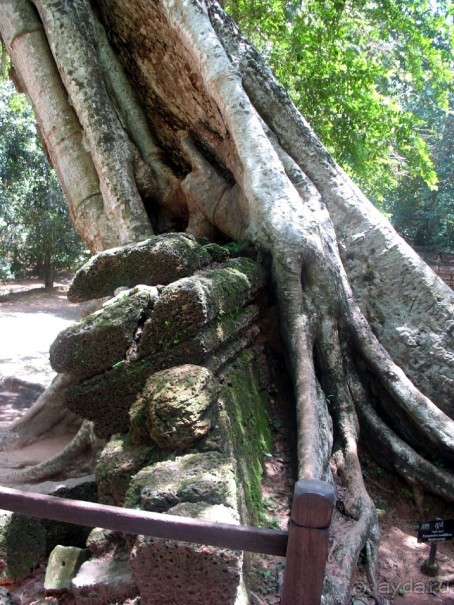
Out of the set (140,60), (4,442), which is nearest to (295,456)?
(4,442)

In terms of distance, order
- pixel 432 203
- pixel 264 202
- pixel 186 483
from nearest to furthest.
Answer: pixel 186 483
pixel 264 202
pixel 432 203

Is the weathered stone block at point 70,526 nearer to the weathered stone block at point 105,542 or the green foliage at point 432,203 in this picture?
the weathered stone block at point 105,542

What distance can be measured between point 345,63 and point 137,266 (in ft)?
21.3

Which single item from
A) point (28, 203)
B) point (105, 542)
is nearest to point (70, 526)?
point (105, 542)

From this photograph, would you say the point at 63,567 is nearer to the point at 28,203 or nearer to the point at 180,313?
the point at 180,313

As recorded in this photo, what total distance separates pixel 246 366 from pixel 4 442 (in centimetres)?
267

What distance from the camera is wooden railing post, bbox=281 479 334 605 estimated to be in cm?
142

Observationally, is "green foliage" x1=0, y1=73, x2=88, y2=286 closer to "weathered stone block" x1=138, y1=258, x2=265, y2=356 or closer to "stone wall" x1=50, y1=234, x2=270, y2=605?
"stone wall" x1=50, y1=234, x2=270, y2=605

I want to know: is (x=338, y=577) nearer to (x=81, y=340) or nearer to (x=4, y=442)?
(x=81, y=340)

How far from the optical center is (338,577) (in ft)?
7.73

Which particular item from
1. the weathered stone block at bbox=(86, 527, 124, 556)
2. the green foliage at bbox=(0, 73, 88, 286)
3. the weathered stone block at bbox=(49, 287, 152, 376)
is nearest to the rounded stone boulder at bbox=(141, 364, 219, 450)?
the weathered stone block at bbox=(49, 287, 152, 376)

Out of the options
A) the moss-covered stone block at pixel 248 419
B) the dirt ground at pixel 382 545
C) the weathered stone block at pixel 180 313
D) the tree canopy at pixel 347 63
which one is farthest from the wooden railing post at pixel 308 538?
the tree canopy at pixel 347 63

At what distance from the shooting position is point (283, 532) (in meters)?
1.46

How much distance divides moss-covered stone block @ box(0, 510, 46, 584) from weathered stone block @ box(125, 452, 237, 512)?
2.96ft
